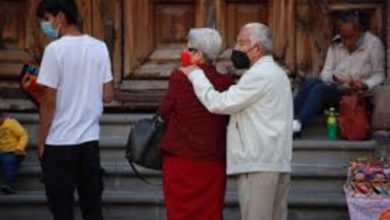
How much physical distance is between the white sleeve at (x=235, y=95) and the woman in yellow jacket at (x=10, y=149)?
2.71m

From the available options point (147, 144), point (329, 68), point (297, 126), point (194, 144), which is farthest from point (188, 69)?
point (329, 68)

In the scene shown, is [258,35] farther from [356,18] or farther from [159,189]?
[356,18]

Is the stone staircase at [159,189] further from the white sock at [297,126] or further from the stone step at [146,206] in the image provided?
the white sock at [297,126]

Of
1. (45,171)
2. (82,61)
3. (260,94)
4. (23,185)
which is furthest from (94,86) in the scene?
(23,185)

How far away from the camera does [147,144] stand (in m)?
6.36

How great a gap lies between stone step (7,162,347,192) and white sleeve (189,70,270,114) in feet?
7.84

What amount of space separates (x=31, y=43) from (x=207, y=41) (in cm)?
358

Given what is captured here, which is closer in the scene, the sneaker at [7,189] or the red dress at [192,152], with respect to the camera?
the red dress at [192,152]

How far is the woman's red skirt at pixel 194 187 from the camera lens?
6.20 meters

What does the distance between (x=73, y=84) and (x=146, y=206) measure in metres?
2.10

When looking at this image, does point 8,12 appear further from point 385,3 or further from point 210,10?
point 385,3

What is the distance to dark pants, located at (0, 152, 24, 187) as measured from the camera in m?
8.23

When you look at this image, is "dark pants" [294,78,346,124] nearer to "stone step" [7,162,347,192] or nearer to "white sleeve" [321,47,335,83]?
"white sleeve" [321,47,335,83]

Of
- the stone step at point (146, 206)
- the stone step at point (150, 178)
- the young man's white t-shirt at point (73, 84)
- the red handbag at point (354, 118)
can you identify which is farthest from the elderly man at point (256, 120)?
the red handbag at point (354, 118)
